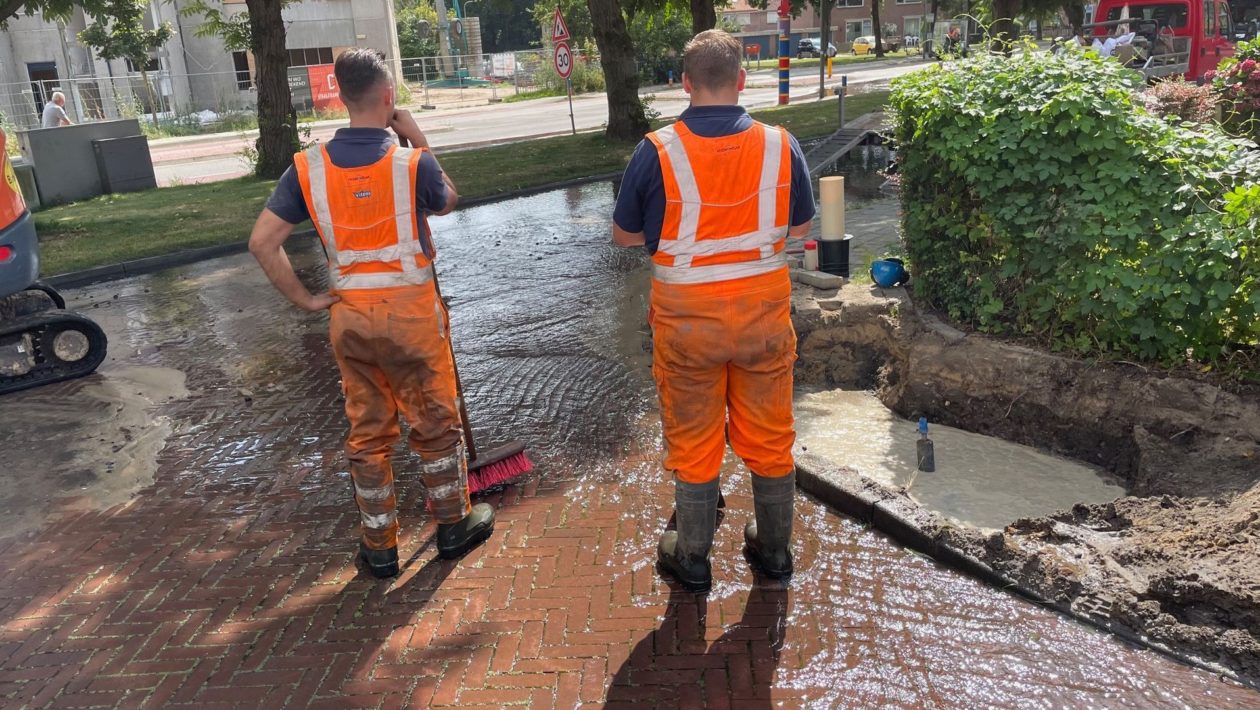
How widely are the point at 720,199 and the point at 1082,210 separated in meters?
2.37

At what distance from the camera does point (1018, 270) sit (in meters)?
5.16

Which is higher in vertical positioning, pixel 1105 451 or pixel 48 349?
pixel 48 349

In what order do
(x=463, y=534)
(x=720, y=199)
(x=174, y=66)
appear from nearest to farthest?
(x=720, y=199)
(x=463, y=534)
(x=174, y=66)

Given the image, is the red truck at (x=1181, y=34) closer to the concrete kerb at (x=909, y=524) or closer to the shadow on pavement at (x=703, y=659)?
the concrete kerb at (x=909, y=524)

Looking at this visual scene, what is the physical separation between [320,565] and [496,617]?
3.29 feet

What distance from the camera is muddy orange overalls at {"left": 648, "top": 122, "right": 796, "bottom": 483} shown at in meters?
3.39

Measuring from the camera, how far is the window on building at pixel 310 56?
131 feet

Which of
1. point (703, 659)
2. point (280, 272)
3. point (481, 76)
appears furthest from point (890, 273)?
point (481, 76)

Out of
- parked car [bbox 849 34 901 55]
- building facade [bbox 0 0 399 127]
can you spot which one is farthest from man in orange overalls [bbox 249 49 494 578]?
parked car [bbox 849 34 901 55]

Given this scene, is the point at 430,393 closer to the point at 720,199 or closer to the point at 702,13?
the point at 720,199

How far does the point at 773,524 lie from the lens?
3.80 m

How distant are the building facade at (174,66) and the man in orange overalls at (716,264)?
27.6 m

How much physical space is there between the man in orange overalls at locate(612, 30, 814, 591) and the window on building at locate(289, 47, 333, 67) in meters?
40.5

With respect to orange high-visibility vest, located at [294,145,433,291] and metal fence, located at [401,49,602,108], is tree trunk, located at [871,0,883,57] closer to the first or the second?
metal fence, located at [401,49,602,108]
